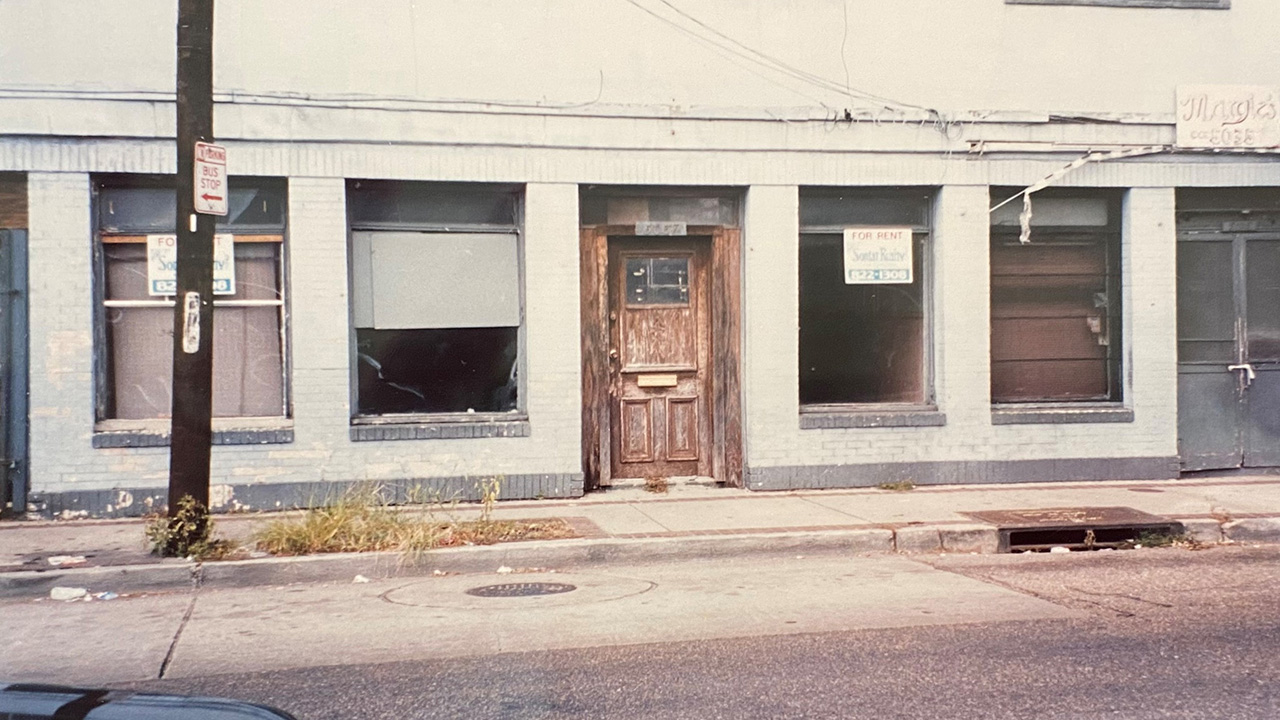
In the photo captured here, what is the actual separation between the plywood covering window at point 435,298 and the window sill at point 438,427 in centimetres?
10

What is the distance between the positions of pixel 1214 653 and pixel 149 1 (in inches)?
398

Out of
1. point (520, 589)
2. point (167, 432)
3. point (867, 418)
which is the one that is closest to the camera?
point (520, 589)

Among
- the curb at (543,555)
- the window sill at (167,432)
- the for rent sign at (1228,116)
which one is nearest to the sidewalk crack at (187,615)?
the curb at (543,555)

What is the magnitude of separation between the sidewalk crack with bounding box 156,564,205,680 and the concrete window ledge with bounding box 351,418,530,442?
292cm

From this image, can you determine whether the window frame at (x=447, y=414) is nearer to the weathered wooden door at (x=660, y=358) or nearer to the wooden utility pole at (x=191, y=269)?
the weathered wooden door at (x=660, y=358)

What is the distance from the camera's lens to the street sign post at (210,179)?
340 inches

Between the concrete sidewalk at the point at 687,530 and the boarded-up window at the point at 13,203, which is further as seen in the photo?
the boarded-up window at the point at 13,203

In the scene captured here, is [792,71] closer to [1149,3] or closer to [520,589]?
[1149,3]

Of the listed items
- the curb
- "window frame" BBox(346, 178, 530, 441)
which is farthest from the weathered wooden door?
the curb

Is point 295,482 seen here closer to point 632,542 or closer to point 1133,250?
point 632,542

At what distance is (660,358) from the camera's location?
1247cm

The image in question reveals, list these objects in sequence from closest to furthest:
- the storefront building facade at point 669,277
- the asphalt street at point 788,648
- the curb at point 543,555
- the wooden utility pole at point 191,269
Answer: the asphalt street at point 788,648 → the curb at point 543,555 → the wooden utility pole at point 191,269 → the storefront building facade at point 669,277

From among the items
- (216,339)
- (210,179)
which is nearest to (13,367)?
(216,339)

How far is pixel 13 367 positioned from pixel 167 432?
1456mm
